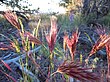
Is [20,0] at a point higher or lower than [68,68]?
lower

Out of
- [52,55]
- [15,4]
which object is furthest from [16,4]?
[52,55]

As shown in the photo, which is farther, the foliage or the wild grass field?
the foliage

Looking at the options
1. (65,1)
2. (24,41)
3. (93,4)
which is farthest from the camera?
(65,1)

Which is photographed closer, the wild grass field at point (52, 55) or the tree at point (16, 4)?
the wild grass field at point (52, 55)

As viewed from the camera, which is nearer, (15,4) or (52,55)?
(52,55)

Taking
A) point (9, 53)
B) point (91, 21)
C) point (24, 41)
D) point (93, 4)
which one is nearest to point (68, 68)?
point (24, 41)

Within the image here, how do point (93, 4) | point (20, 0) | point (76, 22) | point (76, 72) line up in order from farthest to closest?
point (93, 4), point (20, 0), point (76, 22), point (76, 72)

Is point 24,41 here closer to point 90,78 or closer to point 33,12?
point 90,78

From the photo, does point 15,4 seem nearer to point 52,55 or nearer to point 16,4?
point 16,4

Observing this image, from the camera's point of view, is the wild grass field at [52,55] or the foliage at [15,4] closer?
the wild grass field at [52,55]

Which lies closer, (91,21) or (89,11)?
(91,21)

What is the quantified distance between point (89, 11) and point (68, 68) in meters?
6.71

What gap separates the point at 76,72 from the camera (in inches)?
42.6

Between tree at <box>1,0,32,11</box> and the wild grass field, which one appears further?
tree at <box>1,0,32,11</box>
